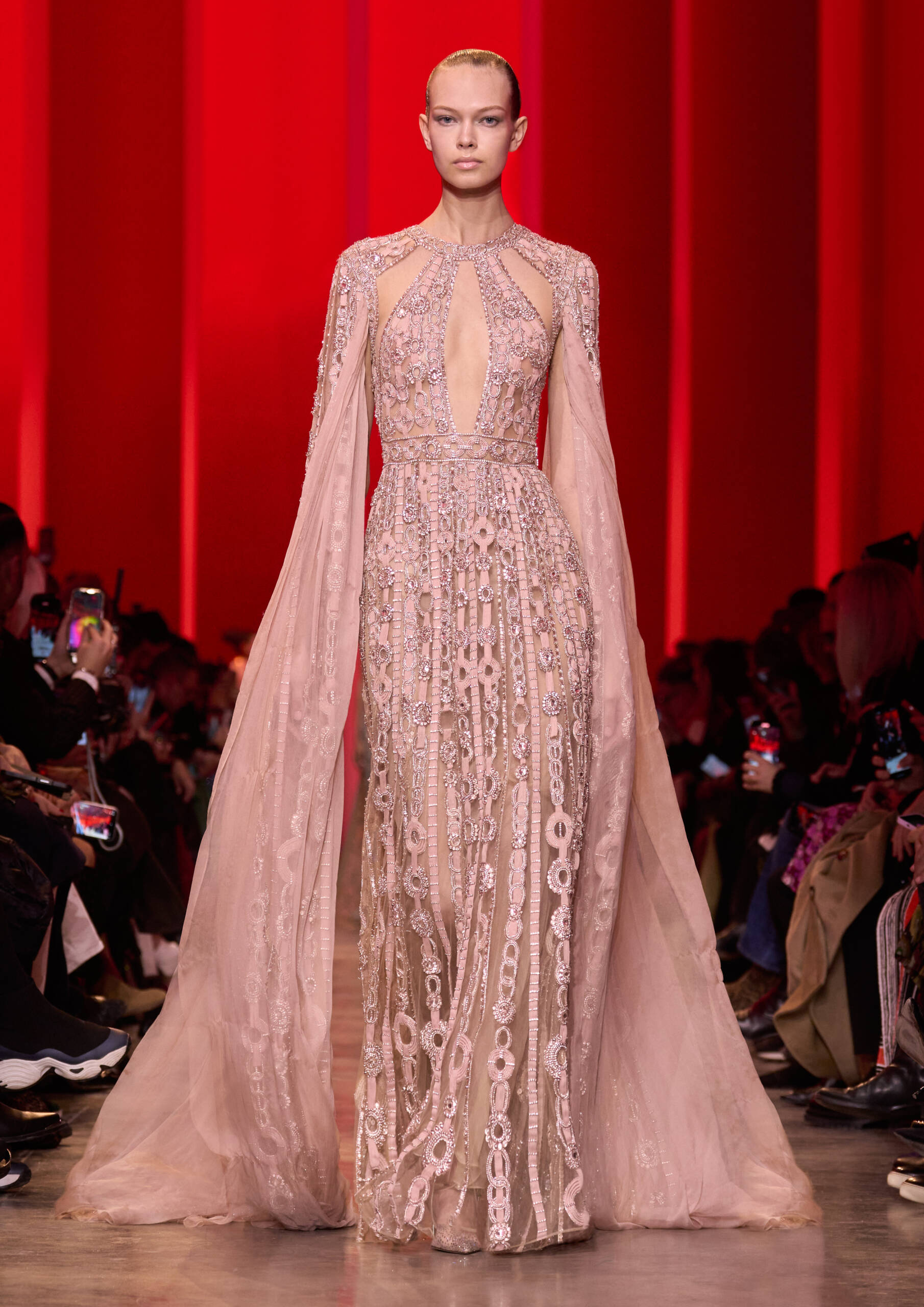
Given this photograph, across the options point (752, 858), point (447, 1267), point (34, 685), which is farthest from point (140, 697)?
point (447, 1267)

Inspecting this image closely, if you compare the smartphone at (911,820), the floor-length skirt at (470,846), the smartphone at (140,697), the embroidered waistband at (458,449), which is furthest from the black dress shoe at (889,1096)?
the smartphone at (140,697)

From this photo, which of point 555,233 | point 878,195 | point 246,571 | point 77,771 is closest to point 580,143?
point 555,233

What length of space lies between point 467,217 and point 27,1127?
176 cm

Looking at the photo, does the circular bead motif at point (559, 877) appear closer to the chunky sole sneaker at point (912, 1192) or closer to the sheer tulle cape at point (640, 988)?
the sheer tulle cape at point (640, 988)

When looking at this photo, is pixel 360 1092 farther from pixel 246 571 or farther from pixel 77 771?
pixel 246 571

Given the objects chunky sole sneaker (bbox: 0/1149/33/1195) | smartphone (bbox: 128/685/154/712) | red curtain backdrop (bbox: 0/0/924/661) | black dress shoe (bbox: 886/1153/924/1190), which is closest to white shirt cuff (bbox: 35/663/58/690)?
smartphone (bbox: 128/685/154/712)

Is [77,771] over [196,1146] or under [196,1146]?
over

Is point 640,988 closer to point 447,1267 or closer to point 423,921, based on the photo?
point 423,921

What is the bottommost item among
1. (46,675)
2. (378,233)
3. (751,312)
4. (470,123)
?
(46,675)

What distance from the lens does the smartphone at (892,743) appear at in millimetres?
3945

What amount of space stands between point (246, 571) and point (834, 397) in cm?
290

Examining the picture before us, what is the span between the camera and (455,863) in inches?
116

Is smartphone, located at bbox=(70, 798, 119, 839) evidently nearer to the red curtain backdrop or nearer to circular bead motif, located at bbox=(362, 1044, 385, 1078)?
circular bead motif, located at bbox=(362, 1044, 385, 1078)

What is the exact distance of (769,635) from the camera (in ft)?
18.2
